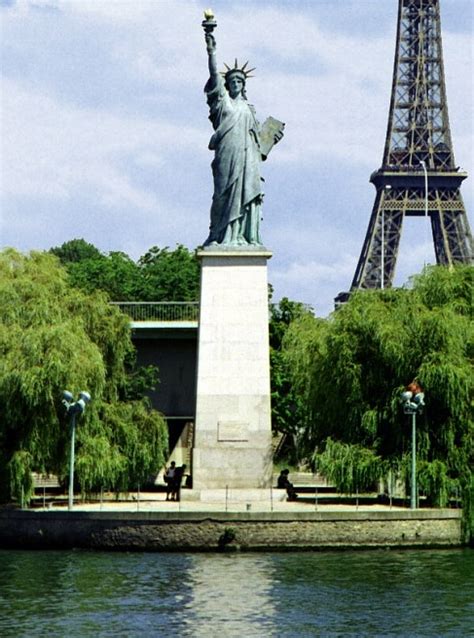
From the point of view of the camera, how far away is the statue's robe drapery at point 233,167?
41.5 m

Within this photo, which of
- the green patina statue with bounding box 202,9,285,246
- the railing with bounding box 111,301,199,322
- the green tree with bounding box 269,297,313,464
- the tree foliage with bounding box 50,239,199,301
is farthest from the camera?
the tree foliage with bounding box 50,239,199,301

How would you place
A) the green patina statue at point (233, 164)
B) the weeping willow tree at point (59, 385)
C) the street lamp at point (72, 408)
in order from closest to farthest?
the street lamp at point (72, 408)
the weeping willow tree at point (59, 385)
the green patina statue at point (233, 164)

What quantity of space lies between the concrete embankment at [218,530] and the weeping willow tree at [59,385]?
1.42m

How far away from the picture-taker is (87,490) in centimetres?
4072

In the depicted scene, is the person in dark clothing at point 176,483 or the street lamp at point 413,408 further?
the person in dark clothing at point 176,483

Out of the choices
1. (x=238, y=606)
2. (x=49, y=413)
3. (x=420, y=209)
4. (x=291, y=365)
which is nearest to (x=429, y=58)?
(x=420, y=209)

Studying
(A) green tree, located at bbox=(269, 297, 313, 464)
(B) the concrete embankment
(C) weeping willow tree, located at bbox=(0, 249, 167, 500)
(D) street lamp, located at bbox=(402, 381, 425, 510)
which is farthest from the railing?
(B) the concrete embankment

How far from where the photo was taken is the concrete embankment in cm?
3528

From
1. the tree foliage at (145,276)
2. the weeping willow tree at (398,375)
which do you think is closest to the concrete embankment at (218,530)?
the weeping willow tree at (398,375)

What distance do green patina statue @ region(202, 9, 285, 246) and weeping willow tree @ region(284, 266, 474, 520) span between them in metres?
3.62

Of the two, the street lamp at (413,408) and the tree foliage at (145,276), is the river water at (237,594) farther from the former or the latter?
the tree foliage at (145,276)

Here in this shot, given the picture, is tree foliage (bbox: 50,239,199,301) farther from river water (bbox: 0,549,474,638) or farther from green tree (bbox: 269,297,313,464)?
river water (bbox: 0,549,474,638)

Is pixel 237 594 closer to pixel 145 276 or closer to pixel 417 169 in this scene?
pixel 145 276

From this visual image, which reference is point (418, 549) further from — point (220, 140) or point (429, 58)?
point (429, 58)
